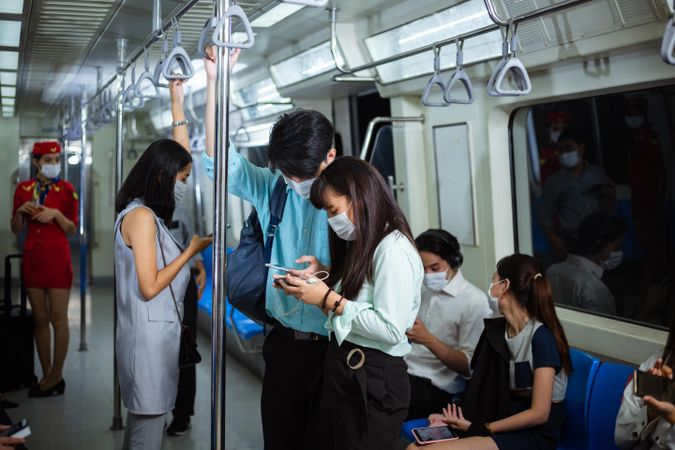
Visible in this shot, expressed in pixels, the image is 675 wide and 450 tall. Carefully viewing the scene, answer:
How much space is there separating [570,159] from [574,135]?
0.16 meters

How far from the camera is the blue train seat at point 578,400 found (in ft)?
10.6

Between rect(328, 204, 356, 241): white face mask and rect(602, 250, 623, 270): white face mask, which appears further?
rect(602, 250, 623, 270): white face mask

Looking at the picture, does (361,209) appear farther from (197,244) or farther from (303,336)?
(197,244)

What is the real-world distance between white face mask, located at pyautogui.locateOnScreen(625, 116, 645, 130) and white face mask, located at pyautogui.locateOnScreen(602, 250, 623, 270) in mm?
667

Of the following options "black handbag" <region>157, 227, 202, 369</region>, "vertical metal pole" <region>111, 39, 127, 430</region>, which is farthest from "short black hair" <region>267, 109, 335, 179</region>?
"vertical metal pole" <region>111, 39, 127, 430</region>

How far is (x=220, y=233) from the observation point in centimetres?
262

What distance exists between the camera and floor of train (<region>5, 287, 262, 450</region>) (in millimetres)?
4941

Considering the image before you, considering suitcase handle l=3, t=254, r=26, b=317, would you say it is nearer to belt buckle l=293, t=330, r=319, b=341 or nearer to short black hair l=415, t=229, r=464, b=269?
short black hair l=415, t=229, r=464, b=269

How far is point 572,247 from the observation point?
4.69 metres

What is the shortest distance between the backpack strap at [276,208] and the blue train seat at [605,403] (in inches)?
55.0

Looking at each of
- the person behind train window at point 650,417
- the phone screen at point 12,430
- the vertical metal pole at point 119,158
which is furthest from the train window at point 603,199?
the phone screen at point 12,430

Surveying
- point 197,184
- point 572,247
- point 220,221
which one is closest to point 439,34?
point 572,247

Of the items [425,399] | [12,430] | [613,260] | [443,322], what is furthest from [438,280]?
[12,430]

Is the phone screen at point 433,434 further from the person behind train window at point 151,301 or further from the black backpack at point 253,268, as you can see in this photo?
the person behind train window at point 151,301
